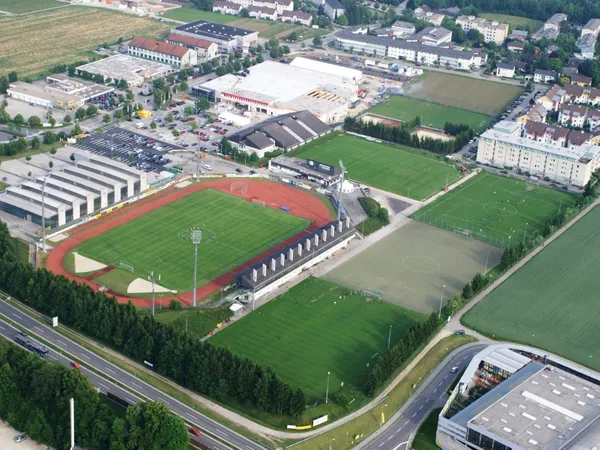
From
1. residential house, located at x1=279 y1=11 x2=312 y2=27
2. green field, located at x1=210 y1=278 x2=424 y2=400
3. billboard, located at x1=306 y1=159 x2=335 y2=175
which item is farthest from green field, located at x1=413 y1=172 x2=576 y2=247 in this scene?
residential house, located at x1=279 y1=11 x2=312 y2=27

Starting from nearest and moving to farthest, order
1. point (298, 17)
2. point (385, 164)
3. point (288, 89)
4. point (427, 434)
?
point (427, 434), point (385, 164), point (288, 89), point (298, 17)

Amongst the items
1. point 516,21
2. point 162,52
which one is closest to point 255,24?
point 162,52

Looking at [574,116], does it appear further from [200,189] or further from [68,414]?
[68,414]

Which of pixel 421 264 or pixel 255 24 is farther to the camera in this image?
pixel 255 24

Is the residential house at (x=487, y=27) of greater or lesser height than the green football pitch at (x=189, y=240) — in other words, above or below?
above

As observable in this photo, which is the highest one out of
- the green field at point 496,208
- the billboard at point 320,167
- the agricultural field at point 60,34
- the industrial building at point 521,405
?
the agricultural field at point 60,34

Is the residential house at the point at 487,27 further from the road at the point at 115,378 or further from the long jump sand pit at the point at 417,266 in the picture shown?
the road at the point at 115,378

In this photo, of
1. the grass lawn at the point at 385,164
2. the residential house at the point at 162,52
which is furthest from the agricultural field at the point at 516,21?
the grass lawn at the point at 385,164

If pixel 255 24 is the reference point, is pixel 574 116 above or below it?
below
